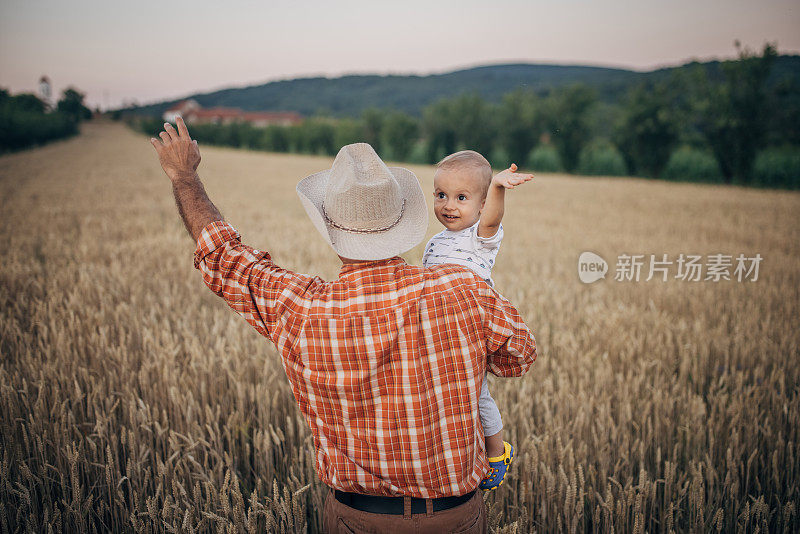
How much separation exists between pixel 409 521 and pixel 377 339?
57 cm

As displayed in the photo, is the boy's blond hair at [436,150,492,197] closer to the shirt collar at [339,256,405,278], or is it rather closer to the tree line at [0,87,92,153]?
the shirt collar at [339,256,405,278]

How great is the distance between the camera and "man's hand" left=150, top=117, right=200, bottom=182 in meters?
1.46

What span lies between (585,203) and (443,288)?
1495cm

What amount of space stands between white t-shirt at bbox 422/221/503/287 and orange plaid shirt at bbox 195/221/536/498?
0.25 m

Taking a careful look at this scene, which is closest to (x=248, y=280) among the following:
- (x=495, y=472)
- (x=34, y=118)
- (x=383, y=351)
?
(x=383, y=351)

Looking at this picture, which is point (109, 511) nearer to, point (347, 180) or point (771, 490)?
point (347, 180)

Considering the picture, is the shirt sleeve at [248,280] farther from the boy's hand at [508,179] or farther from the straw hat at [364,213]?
the boy's hand at [508,179]

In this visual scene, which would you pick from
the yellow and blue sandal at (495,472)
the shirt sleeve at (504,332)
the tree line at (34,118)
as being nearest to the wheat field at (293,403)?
the yellow and blue sandal at (495,472)

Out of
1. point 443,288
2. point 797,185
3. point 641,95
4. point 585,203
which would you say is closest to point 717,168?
point 797,185

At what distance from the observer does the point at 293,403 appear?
282 cm

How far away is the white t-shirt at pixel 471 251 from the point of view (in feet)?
5.18

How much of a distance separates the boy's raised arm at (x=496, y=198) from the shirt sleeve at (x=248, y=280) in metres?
0.58

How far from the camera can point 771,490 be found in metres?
2.29

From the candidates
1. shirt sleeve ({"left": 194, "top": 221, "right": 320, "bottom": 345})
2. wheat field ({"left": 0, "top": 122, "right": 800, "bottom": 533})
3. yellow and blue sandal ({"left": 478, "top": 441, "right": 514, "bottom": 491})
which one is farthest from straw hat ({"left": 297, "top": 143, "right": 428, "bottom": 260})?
wheat field ({"left": 0, "top": 122, "right": 800, "bottom": 533})
